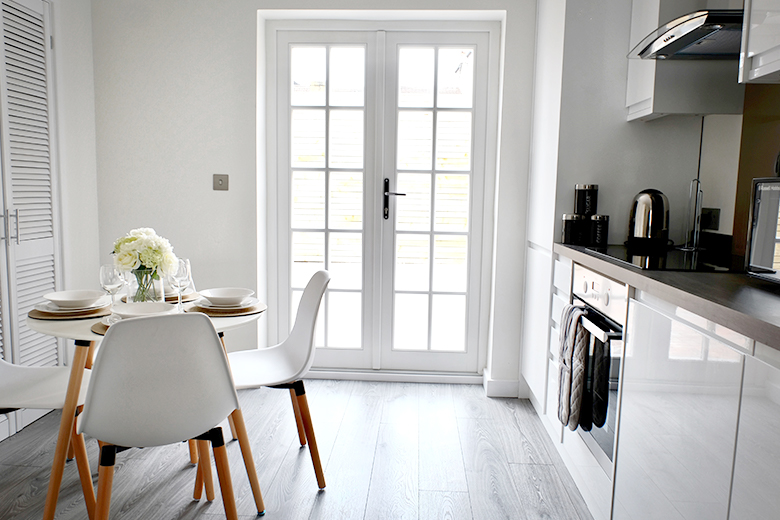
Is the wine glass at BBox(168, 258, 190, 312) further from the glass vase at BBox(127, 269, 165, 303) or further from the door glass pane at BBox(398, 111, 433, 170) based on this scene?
the door glass pane at BBox(398, 111, 433, 170)

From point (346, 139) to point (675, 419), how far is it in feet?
8.13

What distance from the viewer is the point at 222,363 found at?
1.68 metres

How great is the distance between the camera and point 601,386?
194 centimetres

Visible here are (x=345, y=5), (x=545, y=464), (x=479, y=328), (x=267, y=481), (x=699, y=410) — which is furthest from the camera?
(x=479, y=328)

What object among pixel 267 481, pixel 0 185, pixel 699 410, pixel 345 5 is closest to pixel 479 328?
pixel 267 481

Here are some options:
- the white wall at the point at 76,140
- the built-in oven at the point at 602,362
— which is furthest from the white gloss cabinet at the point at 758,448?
the white wall at the point at 76,140

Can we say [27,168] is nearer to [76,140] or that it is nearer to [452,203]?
[76,140]

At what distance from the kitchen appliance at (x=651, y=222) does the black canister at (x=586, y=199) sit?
0.58ft

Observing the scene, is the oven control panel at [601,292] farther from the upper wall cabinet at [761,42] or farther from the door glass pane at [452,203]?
the door glass pane at [452,203]

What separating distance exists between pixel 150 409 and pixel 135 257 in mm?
584

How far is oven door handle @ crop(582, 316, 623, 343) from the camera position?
1.78m

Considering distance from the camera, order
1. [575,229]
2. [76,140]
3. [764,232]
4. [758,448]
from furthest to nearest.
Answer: [76,140], [575,229], [764,232], [758,448]

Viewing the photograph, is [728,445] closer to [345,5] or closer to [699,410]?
[699,410]

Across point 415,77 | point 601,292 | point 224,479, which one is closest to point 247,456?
point 224,479
